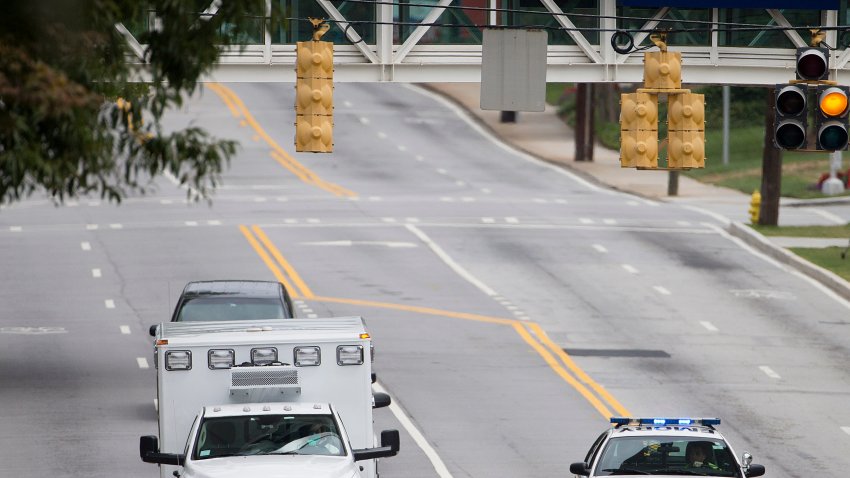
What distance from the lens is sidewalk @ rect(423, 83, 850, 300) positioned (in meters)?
46.7

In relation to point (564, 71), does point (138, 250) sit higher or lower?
lower

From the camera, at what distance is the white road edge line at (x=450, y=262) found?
4069cm

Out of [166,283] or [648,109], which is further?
[166,283]

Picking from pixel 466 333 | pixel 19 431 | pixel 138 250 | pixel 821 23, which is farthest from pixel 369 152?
pixel 19 431

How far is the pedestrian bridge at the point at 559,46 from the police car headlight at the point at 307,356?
456 inches

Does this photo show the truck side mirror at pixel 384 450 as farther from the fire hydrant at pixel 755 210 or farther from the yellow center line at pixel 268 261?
the fire hydrant at pixel 755 210

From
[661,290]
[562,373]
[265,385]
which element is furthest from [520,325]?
[265,385]

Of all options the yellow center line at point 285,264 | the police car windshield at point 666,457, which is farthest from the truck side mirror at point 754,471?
the yellow center line at point 285,264

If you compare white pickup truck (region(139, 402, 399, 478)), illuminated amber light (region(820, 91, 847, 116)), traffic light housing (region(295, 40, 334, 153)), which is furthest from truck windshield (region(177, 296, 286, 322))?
illuminated amber light (region(820, 91, 847, 116))

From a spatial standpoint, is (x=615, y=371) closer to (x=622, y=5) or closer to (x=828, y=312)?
(x=622, y=5)

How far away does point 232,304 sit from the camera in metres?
28.4

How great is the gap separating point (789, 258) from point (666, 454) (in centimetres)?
2756

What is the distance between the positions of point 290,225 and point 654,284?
41.5ft

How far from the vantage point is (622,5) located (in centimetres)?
3008
